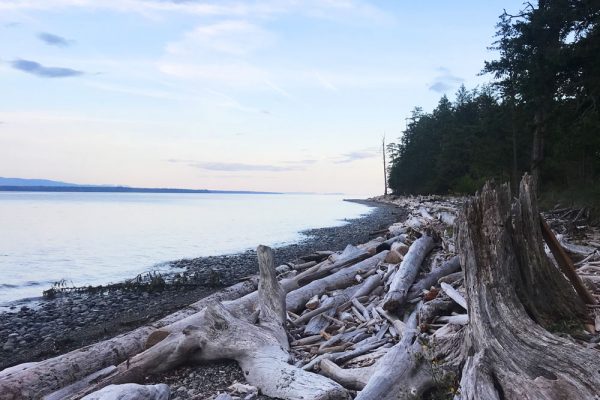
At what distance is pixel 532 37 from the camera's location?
853 inches

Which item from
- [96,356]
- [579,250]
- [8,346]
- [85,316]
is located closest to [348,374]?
[96,356]

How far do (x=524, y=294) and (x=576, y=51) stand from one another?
15741 millimetres

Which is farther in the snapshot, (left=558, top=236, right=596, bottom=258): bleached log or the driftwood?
(left=558, top=236, right=596, bottom=258): bleached log

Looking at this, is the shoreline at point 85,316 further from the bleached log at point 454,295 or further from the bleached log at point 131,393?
the bleached log at point 454,295

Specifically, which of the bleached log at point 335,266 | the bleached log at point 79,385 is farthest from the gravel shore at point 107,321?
the bleached log at point 335,266

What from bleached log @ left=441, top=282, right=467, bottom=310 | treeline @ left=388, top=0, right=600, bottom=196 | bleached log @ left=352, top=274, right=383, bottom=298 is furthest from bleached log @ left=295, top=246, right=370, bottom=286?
treeline @ left=388, top=0, right=600, bottom=196

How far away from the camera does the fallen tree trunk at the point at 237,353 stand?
16.6 ft

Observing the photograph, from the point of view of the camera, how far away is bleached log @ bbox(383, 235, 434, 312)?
704 centimetres

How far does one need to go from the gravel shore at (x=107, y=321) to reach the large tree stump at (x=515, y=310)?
3140 millimetres

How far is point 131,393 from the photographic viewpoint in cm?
473

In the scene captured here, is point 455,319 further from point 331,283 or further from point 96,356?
point 96,356

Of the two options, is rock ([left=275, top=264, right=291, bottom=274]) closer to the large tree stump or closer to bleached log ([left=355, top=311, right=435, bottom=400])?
bleached log ([left=355, top=311, right=435, bottom=400])

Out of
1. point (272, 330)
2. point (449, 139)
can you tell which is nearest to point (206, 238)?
point (272, 330)

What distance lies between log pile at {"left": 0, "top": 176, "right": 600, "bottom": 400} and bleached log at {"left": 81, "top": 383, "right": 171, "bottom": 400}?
0.03 meters
